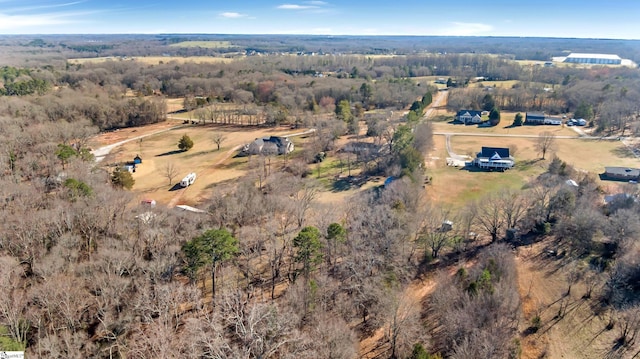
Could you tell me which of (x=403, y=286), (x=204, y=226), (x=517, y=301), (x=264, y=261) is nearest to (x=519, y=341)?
(x=517, y=301)

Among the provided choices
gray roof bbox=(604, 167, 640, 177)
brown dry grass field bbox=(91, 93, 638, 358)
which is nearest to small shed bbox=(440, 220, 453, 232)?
brown dry grass field bbox=(91, 93, 638, 358)

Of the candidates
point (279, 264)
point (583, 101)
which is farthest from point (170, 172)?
point (583, 101)

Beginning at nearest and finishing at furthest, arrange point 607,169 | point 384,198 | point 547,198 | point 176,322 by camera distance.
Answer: point 176,322 → point 384,198 → point 547,198 → point 607,169

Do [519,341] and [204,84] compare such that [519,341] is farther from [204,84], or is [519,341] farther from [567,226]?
[204,84]

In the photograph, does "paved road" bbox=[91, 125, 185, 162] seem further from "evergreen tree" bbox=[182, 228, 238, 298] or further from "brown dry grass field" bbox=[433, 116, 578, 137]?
"brown dry grass field" bbox=[433, 116, 578, 137]

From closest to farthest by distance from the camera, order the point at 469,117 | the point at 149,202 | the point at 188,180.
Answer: the point at 149,202 < the point at 188,180 < the point at 469,117

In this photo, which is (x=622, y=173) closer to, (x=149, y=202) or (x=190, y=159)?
(x=149, y=202)
